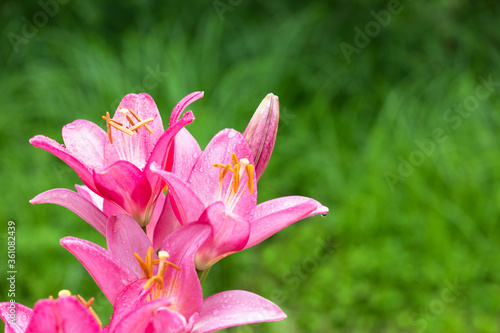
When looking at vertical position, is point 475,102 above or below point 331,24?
below

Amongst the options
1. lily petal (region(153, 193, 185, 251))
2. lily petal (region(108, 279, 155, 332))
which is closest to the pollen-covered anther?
lily petal (region(153, 193, 185, 251))

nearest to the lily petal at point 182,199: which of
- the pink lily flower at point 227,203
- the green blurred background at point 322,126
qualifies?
the pink lily flower at point 227,203

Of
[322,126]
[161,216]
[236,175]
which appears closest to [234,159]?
[236,175]

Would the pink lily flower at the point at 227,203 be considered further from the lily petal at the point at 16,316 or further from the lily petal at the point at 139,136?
the lily petal at the point at 16,316

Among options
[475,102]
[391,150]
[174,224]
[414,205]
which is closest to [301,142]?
[391,150]

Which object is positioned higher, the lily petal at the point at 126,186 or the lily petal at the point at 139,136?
the lily petal at the point at 139,136

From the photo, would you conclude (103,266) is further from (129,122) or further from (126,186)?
(129,122)

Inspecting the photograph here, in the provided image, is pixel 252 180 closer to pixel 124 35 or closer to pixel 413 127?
pixel 413 127
